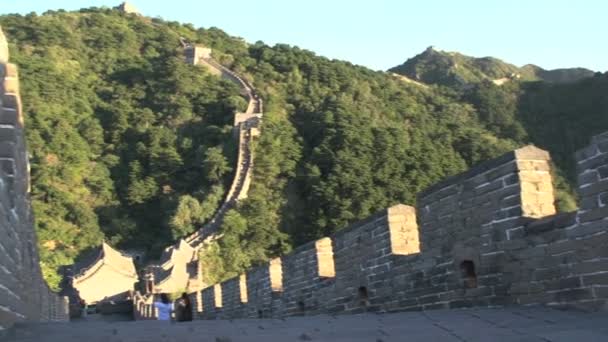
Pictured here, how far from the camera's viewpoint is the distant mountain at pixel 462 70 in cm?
11088

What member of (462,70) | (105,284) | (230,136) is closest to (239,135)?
(230,136)

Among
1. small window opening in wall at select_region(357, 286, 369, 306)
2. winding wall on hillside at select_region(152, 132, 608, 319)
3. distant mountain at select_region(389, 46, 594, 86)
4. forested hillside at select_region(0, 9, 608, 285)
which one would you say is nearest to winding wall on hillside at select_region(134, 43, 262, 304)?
forested hillside at select_region(0, 9, 608, 285)

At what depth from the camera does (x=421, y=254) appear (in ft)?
23.2

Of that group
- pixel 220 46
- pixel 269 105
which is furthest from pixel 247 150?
pixel 220 46

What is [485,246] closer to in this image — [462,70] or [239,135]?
[239,135]

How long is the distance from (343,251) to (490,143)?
61389mm

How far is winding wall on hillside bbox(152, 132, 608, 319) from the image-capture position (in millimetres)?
5336

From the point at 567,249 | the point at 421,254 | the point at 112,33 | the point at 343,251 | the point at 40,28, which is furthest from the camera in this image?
the point at 112,33

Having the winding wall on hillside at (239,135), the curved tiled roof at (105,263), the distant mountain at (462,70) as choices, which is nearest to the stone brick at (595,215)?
the curved tiled roof at (105,263)

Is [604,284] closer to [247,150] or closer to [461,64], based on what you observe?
[247,150]

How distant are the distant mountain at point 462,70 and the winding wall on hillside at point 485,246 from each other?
101064 millimetres

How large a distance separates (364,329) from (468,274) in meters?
2.23

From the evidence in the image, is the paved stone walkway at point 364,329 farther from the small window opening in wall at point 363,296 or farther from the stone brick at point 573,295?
the small window opening in wall at point 363,296

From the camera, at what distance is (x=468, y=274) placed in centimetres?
655
